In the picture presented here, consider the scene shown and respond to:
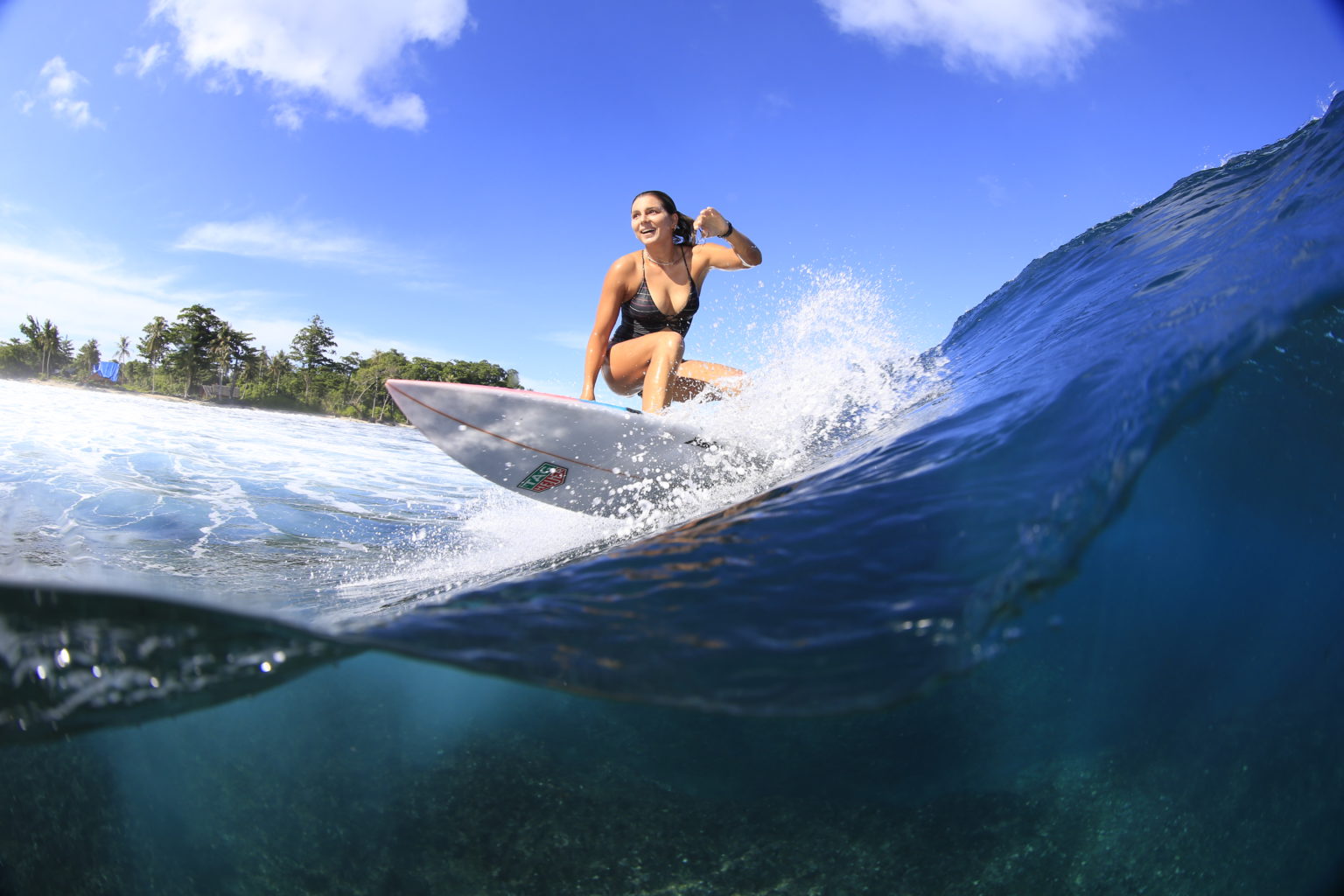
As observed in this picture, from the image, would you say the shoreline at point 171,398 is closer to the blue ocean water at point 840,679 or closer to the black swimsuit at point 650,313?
the black swimsuit at point 650,313

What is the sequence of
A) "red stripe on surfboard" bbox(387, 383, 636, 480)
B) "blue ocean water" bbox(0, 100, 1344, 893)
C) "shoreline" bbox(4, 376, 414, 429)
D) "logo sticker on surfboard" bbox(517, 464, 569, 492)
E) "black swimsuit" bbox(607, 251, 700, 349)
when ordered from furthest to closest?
1. "shoreline" bbox(4, 376, 414, 429)
2. "black swimsuit" bbox(607, 251, 700, 349)
3. "logo sticker on surfboard" bbox(517, 464, 569, 492)
4. "red stripe on surfboard" bbox(387, 383, 636, 480)
5. "blue ocean water" bbox(0, 100, 1344, 893)

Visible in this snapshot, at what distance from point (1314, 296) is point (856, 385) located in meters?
2.79

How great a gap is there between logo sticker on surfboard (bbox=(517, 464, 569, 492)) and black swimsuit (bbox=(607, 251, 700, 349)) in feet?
3.92

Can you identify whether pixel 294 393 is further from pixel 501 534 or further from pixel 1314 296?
pixel 1314 296

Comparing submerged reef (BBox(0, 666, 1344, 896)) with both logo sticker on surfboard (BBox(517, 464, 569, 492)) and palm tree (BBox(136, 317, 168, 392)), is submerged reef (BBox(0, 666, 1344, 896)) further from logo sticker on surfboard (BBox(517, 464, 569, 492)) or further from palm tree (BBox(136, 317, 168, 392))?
palm tree (BBox(136, 317, 168, 392))

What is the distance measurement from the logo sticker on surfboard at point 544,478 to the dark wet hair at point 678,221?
72.6 inches

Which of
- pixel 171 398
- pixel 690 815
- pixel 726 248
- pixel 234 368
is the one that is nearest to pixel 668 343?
pixel 726 248

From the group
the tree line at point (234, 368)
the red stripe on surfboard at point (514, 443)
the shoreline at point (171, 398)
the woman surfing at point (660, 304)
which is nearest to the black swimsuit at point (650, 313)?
the woman surfing at point (660, 304)

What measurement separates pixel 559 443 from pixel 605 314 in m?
1.11

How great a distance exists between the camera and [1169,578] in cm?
309

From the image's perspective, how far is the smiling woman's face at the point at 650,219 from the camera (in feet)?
15.6

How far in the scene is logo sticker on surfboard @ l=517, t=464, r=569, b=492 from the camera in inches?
180

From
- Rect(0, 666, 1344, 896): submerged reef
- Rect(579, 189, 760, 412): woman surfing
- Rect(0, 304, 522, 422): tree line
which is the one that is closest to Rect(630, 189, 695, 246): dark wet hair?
Rect(579, 189, 760, 412): woman surfing

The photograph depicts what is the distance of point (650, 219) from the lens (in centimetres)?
474
